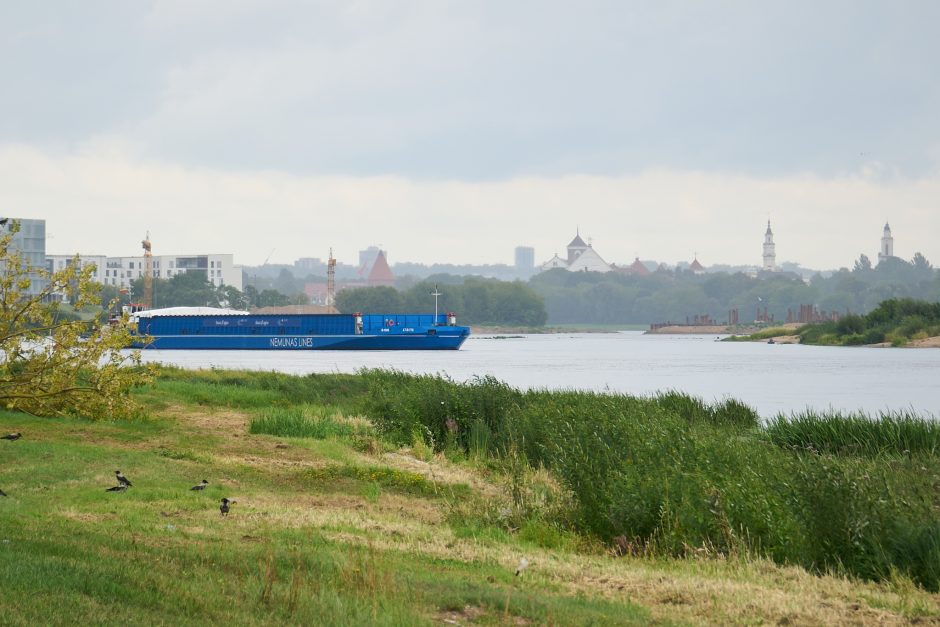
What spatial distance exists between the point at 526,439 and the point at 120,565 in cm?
1196

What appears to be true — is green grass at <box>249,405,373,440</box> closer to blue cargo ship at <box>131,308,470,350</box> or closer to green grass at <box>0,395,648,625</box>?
green grass at <box>0,395,648,625</box>

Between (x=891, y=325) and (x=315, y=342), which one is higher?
(x=891, y=325)

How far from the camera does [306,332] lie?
113438mm

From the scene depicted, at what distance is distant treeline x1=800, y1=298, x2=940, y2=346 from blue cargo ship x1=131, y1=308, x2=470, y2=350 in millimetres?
38291

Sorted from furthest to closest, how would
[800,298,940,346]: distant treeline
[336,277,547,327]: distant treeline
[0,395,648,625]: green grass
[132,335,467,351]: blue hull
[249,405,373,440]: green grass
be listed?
[336,277,547,327]: distant treeline → [132,335,467,351]: blue hull → [800,298,940,346]: distant treeline → [249,405,373,440]: green grass → [0,395,648,625]: green grass

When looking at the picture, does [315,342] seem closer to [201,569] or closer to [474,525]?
[474,525]

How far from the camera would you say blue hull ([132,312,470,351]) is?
10975 cm

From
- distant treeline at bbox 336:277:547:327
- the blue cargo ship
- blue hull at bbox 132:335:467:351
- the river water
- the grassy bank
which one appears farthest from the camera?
distant treeline at bbox 336:277:547:327

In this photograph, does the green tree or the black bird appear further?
the green tree

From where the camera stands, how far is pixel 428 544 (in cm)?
1168

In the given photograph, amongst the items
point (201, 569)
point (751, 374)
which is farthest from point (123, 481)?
point (751, 374)

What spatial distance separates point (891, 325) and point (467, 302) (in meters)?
94.4

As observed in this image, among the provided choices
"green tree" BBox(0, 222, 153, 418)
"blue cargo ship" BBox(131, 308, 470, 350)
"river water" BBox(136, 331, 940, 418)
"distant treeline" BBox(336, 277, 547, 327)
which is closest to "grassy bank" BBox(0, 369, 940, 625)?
"green tree" BBox(0, 222, 153, 418)

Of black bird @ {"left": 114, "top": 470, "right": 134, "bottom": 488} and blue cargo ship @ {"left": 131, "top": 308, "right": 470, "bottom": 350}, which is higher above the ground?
black bird @ {"left": 114, "top": 470, "right": 134, "bottom": 488}
